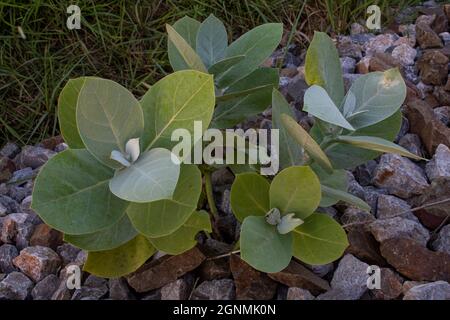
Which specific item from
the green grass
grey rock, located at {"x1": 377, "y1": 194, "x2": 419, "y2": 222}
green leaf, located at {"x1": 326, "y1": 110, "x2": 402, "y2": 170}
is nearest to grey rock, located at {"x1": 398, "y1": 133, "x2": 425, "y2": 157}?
grey rock, located at {"x1": 377, "y1": 194, "x2": 419, "y2": 222}

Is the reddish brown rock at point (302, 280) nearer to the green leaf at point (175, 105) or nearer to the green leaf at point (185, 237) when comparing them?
the green leaf at point (185, 237)

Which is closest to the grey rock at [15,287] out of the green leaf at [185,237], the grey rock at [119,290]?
the grey rock at [119,290]

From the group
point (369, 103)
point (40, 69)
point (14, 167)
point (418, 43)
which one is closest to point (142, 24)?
point (40, 69)

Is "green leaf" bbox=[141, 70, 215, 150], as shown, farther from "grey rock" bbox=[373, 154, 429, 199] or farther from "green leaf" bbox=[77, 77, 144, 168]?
"grey rock" bbox=[373, 154, 429, 199]

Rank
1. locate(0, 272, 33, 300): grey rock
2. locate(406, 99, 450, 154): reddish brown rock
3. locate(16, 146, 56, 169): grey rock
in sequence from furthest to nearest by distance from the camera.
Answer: locate(16, 146, 56, 169): grey rock, locate(406, 99, 450, 154): reddish brown rock, locate(0, 272, 33, 300): grey rock

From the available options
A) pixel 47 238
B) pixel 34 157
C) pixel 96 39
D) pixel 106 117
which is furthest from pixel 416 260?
pixel 96 39
